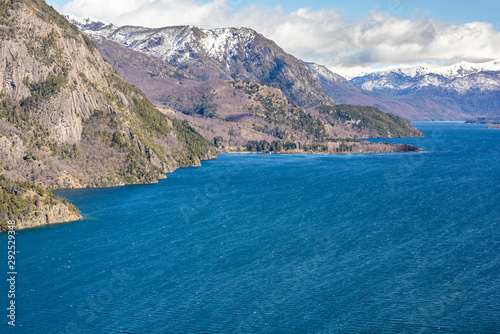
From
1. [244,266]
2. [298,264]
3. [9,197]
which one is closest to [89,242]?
[9,197]

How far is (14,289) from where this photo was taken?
98.8 m

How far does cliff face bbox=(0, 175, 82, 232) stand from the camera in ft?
472

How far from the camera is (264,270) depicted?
10919 centimetres

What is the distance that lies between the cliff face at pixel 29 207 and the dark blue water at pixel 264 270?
213 inches

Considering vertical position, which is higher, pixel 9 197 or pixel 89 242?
pixel 9 197

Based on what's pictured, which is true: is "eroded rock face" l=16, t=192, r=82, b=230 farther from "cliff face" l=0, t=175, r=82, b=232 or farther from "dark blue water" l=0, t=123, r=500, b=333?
"dark blue water" l=0, t=123, r=500, b=333

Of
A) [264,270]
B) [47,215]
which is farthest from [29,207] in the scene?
[264,270]

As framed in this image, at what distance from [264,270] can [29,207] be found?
241 ft

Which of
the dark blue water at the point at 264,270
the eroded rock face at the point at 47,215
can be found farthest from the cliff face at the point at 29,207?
the dark blue water at the point at 264,270

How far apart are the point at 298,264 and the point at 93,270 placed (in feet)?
134

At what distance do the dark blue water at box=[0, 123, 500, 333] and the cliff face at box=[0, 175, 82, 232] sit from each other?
542cm

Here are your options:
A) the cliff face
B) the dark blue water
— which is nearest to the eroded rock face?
the cliff face

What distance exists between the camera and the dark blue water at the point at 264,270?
86.4 meters

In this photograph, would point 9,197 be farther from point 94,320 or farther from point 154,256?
point 94,320
